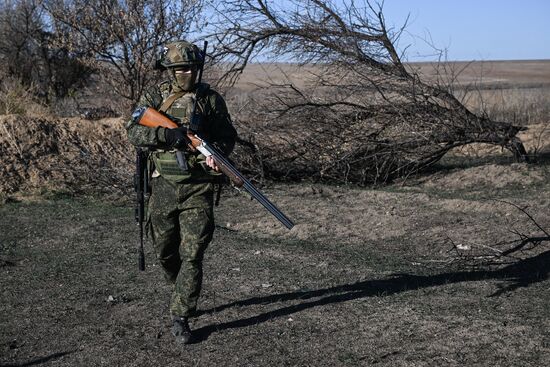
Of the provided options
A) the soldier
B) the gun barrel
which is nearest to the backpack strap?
the soldier

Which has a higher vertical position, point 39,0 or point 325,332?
point 39,0

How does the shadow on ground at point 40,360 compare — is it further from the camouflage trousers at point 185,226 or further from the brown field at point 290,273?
the camouflage trousers at point 185,226

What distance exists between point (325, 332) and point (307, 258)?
7.67ft

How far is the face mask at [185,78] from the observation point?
5301mm

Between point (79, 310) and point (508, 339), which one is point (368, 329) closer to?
point (508, 339)

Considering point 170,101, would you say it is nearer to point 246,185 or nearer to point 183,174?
point 183,174

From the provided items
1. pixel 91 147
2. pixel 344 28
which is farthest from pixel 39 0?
pixel 344 28

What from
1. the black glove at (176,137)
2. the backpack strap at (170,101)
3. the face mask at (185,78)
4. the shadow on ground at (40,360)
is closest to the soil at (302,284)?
the shadow on ground at (40,360)

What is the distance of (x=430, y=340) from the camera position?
529 cm

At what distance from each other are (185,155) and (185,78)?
0.51 metres

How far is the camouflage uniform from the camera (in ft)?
17.3

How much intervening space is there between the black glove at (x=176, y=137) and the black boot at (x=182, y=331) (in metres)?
1.15

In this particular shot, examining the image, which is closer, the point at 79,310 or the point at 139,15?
the point at 79,310

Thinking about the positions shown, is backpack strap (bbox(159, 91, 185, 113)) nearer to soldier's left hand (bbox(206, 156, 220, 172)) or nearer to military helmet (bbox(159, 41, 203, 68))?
military helmet (bbox(159, 41, 203, 68))
